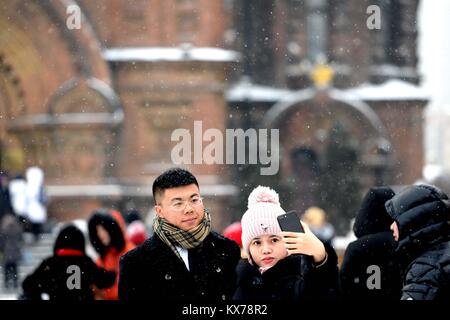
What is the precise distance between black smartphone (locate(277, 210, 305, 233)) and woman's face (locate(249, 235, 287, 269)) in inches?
12.4

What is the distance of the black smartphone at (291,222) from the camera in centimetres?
325

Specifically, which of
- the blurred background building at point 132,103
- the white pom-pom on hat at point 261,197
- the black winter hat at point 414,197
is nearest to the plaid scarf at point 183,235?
the white pom-pom on hat at point 261,197

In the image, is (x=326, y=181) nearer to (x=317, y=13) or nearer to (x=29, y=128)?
(x=317, y=13)

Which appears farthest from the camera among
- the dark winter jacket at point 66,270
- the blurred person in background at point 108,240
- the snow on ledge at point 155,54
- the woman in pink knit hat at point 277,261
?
the snow on ledge at point 155,54

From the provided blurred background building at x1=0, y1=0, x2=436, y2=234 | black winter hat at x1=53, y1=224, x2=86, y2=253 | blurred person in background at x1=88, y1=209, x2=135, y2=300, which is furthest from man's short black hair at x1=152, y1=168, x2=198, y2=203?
blurred background building at x1=0, y1=0, x2=436, y2=234

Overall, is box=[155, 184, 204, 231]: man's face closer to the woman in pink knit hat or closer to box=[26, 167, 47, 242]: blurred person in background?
the woman in pink knit hat

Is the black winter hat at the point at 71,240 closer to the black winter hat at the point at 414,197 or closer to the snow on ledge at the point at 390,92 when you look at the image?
the black winter hat at the point at 414,197

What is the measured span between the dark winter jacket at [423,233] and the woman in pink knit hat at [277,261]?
13.0 inches

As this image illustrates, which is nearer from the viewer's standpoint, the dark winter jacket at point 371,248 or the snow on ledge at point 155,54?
the dark winter jacket at point 371,248

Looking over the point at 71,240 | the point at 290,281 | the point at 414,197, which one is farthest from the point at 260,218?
the point at 71,240

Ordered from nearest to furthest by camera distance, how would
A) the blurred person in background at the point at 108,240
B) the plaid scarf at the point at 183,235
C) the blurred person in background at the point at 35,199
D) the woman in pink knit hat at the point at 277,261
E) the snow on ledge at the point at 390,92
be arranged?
the woman in pink knit hat at the point at 277,261 < the plaid scarf at the point at 183,235 < the blurred person in background at the point at 108,240 < the blurred person in background at the point at 35,199 < the snow on ledge at the point at 390,92

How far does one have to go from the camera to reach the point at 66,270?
5184 mm

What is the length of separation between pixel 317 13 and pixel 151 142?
21.3ft

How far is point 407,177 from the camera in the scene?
22875 millimetres
